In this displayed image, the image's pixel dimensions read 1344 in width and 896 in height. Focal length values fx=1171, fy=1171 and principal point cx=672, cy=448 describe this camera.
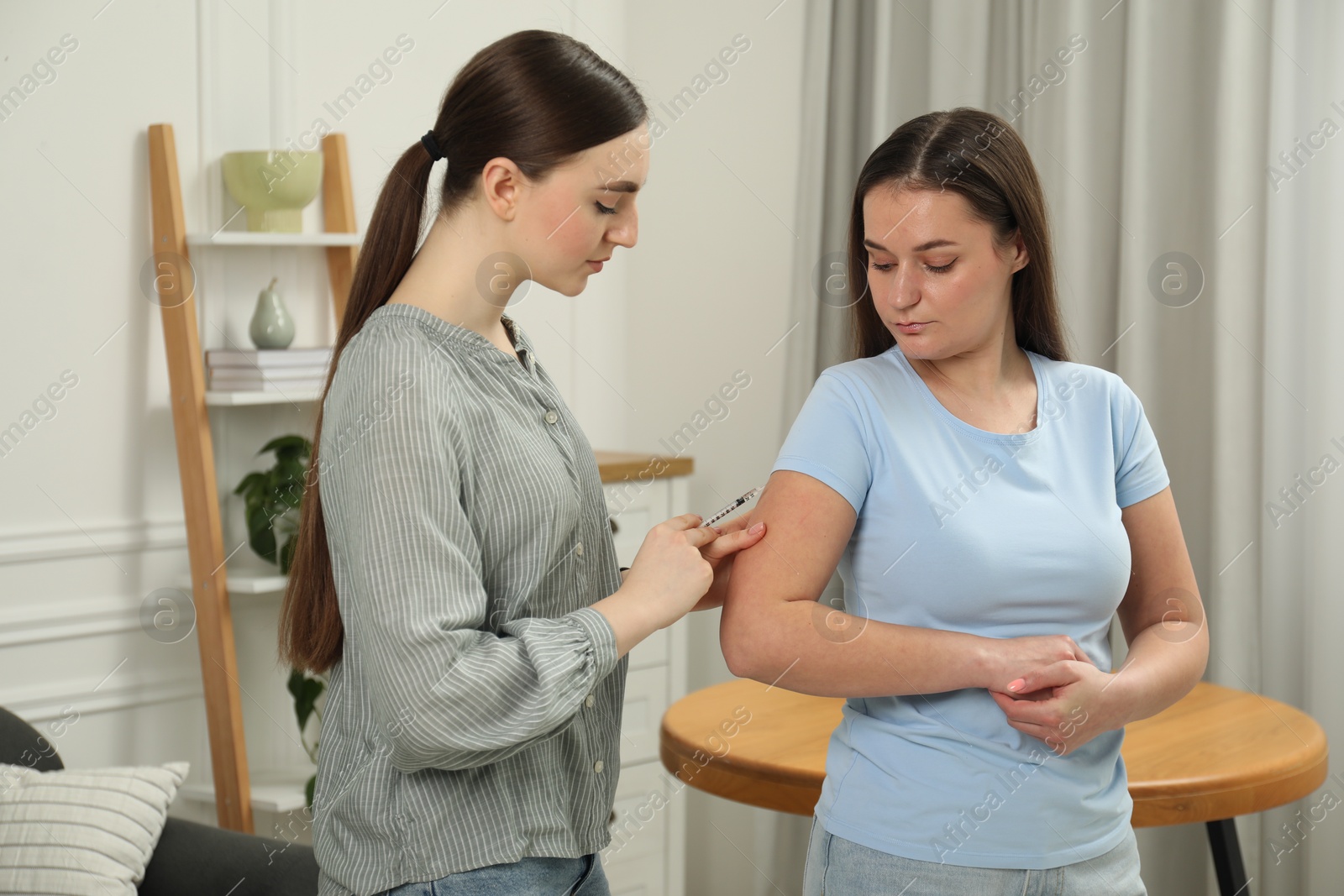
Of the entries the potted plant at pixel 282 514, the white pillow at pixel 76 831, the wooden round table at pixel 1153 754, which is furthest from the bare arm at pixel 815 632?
the potted plant at pixel 282 514

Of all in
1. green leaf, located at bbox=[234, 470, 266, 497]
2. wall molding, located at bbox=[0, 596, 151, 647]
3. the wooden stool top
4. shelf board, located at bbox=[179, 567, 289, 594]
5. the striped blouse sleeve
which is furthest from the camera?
green leaf, located at bbox=[234, 470, 266, 497]

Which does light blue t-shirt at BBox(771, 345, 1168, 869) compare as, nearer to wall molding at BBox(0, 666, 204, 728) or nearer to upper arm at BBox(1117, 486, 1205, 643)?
upper arm at BBox(1117, 486, 1205, 643)

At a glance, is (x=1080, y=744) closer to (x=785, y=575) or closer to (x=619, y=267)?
(x=785, y=575)

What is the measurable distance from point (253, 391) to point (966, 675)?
180cm

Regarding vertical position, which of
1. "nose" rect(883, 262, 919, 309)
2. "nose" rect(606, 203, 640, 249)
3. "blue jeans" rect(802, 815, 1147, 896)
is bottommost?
"blue jeans" rect(802, 815, 1147, 896)

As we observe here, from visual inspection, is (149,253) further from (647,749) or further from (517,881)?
(517,881)

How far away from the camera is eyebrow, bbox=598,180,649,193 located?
1.09 metres

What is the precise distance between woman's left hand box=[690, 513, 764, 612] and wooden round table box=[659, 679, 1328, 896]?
409 millimetres

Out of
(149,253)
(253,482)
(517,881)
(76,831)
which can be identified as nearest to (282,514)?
(253,482)

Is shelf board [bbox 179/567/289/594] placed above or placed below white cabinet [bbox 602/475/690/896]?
above

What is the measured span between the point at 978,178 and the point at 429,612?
682 mm

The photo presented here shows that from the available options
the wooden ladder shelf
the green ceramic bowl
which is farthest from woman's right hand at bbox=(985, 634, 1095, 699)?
the green ceramic bowl

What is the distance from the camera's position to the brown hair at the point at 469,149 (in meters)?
1.07

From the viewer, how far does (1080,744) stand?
43.8 inches
